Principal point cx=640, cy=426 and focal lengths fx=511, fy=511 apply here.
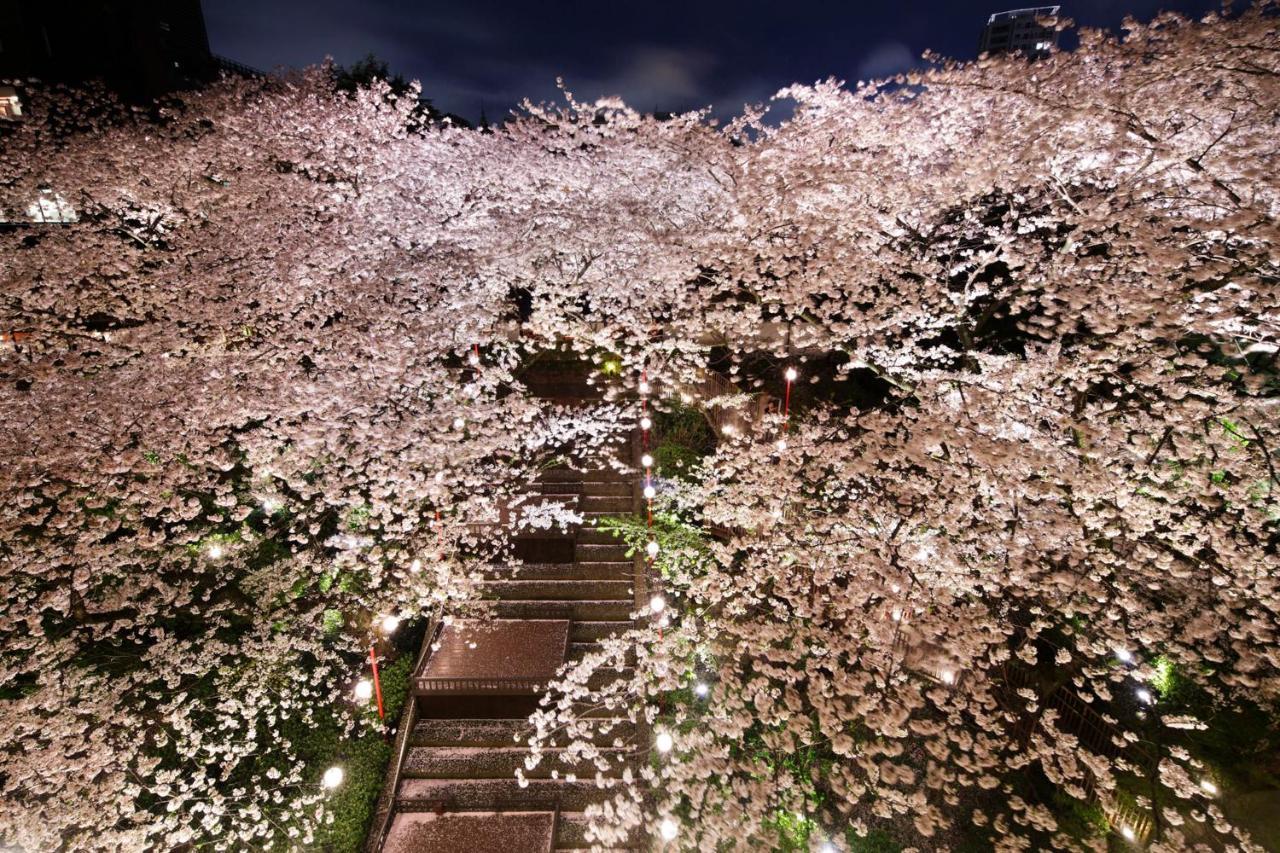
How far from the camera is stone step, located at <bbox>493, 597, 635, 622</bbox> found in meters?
11.8

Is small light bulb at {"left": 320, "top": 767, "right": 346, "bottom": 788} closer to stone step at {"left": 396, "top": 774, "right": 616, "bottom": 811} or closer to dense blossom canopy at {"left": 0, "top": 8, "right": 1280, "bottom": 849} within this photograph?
dense blossom canopy at {"left": 0, "top": 8, "right": 1280, "bottom": 849}

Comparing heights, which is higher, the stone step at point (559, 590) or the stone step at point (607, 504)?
the stone step at point (607, 504)

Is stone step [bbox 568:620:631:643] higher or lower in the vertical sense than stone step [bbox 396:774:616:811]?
higher

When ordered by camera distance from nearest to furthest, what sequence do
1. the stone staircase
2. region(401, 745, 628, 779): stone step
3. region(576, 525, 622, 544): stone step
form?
the stone staircase < region(401, 745, 628, 779): stone step < region(576, 525, 622, 544): stone step

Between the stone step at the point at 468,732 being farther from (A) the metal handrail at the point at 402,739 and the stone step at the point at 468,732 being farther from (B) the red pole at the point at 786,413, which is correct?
(B) the red pole at the point at 786,413

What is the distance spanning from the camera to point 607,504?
46.7 ft

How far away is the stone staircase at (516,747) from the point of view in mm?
8914

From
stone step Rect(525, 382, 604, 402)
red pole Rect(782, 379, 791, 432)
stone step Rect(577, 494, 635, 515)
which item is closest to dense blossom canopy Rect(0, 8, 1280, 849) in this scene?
red pole Rect(782, 379, 791, 432)

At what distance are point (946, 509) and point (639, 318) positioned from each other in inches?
427

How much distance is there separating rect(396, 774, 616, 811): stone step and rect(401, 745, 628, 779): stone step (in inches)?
4.9

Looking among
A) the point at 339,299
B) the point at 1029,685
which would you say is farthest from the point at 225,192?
the point at 1029,685

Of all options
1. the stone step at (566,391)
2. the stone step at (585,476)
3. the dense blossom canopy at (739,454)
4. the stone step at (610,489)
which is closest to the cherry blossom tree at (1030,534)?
the dense blossom canopy at (739,454)

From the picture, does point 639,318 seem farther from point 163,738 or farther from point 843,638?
point 163,738

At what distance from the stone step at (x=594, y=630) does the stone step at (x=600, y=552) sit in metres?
1.65
